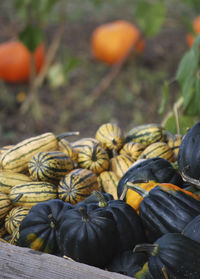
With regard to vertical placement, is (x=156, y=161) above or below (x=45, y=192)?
above

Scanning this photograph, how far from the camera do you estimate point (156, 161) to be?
1677 millimetres

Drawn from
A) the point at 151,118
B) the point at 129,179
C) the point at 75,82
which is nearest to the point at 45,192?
the point at 129,179

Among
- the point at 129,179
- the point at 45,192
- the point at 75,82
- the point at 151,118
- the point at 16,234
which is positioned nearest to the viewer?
the point at 16,234

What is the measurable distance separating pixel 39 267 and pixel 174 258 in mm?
424

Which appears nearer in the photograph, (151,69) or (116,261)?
(116,261)

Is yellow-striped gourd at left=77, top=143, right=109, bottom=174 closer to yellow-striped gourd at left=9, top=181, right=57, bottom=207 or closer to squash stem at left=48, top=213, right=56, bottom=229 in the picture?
yellow-striped gourd at left=9, top=181, right=57, bottom=207

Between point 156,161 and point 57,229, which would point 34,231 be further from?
point 156,161

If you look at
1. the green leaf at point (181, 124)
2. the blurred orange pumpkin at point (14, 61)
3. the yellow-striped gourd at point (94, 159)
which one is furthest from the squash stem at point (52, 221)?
the blurred orange pumpkin at point (14, 61)

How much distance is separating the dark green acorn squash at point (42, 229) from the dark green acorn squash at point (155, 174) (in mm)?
310

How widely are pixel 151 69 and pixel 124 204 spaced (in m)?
4.44

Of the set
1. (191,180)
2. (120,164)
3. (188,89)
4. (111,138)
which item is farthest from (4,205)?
(188,89)

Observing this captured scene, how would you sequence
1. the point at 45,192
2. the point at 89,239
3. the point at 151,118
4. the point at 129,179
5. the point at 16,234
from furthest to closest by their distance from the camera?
the point at 151,118 < the point at 45,192 < the point at 129,179 < the point at 16,234 < the point at 89,239

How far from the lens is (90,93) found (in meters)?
5.28

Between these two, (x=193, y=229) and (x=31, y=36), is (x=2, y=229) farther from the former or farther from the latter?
(x=31, y=36)
